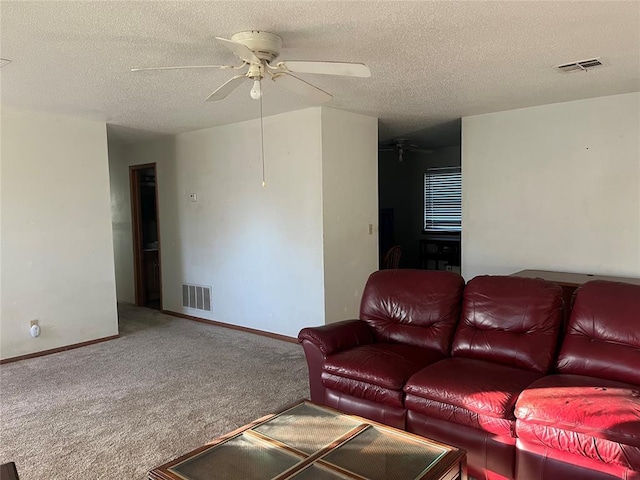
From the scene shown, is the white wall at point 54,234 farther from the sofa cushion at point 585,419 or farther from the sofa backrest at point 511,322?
the sofa cushion at point 585,419

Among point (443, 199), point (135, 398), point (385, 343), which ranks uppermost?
point (443, 199)

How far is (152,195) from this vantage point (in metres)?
6.90

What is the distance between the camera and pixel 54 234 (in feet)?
15.4

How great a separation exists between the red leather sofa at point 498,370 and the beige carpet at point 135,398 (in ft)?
2.62

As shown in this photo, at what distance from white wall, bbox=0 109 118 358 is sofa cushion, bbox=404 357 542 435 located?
387cm

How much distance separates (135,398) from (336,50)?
2.84 meters

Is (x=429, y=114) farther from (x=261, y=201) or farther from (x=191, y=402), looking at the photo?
(x=191, y=402)

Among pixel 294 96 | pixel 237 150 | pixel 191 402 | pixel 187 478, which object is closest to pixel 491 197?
pixel 294 96

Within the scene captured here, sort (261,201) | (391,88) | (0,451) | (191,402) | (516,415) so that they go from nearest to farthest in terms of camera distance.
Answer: (516,415) → (0,451) → (191,402) → (391,88) → (261,201)

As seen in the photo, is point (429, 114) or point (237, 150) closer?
point (429, 114)

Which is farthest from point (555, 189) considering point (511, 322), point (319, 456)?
point (319, 456)

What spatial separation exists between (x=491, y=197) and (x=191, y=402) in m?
3.54

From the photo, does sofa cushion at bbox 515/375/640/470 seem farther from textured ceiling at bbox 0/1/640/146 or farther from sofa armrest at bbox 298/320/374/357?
textured ceiling at bbox 0/1/640/146

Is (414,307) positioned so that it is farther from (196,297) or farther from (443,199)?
(443,199)
